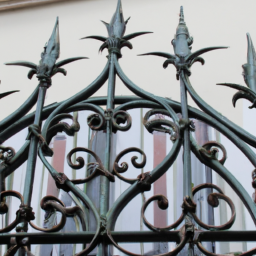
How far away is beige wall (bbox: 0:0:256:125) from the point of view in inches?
168

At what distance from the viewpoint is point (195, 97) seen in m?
3.15

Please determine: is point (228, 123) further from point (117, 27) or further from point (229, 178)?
point (117, 27)

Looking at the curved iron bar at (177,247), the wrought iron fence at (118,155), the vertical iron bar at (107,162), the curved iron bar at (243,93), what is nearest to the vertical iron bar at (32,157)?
the wrought iron fence at (118,155)

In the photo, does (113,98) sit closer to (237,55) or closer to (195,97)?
(195,97)

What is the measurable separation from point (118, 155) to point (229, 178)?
1.62ft

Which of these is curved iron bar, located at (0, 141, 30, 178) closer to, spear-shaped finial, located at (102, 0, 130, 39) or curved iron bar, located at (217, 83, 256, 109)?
spear-shaped finial, located at (102, 0, 130, 39)

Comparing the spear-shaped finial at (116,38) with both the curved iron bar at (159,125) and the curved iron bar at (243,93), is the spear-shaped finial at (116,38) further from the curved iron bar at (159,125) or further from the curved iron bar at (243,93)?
the curved iron bar at (243,93)

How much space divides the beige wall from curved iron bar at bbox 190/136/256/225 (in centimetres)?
108

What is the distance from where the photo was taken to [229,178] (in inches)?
114

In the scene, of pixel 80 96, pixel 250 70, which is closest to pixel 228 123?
pixel 250 70

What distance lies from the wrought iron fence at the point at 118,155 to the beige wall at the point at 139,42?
0.79 metres

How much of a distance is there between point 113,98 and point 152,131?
10.4 inches

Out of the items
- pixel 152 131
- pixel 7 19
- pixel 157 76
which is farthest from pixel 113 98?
pixel 7 19

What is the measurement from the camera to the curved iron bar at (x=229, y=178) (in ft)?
9.23
